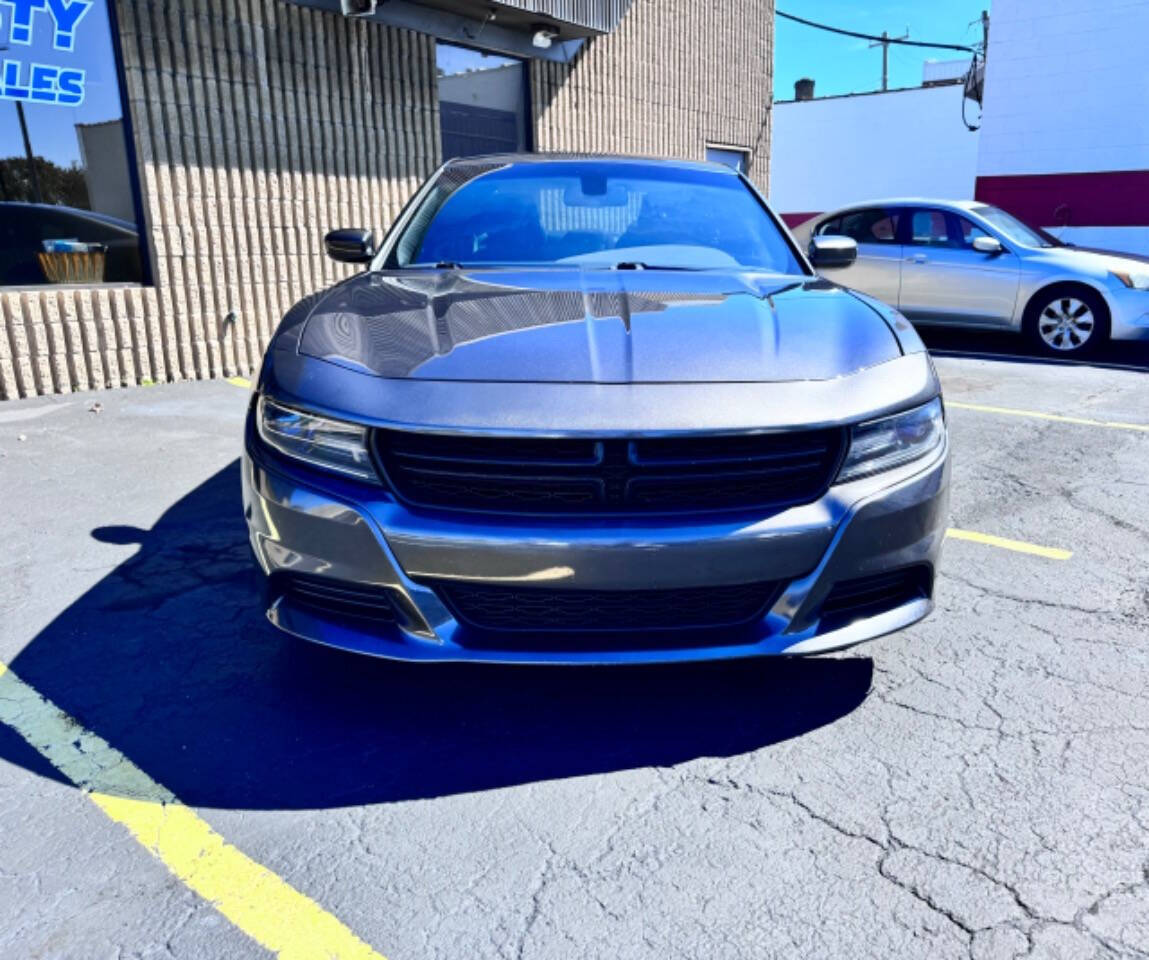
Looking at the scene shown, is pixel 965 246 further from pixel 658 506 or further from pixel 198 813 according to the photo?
pixel 198 813

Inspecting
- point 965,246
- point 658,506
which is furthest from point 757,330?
point 965,246

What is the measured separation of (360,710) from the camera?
8.18 feet

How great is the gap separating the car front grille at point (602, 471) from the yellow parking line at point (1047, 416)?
15.4 ft

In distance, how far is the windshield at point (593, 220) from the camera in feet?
10.9

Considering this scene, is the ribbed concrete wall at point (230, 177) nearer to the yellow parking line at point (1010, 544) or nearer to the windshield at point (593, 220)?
the windshield at point (593, 220)

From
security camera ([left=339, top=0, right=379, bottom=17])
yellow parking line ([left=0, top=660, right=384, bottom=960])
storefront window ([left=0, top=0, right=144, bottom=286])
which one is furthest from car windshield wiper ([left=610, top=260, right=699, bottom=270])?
security camera ([left=339, top=0, right=379, bottom=17])

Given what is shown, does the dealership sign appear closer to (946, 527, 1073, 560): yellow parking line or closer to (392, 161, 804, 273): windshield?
(392, 161, 804, 273): windshield

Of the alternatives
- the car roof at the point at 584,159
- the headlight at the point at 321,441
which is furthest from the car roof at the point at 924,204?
the headlight at the point at 321,441

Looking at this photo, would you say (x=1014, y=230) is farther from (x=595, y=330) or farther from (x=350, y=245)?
(x=595, y=330)

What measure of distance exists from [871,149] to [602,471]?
2495 cm

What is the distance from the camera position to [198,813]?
2061 mm

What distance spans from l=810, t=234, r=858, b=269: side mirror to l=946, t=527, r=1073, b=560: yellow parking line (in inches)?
50.8

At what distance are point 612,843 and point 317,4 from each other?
777cm

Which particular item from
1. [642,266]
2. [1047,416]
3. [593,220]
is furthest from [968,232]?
[642,266]
